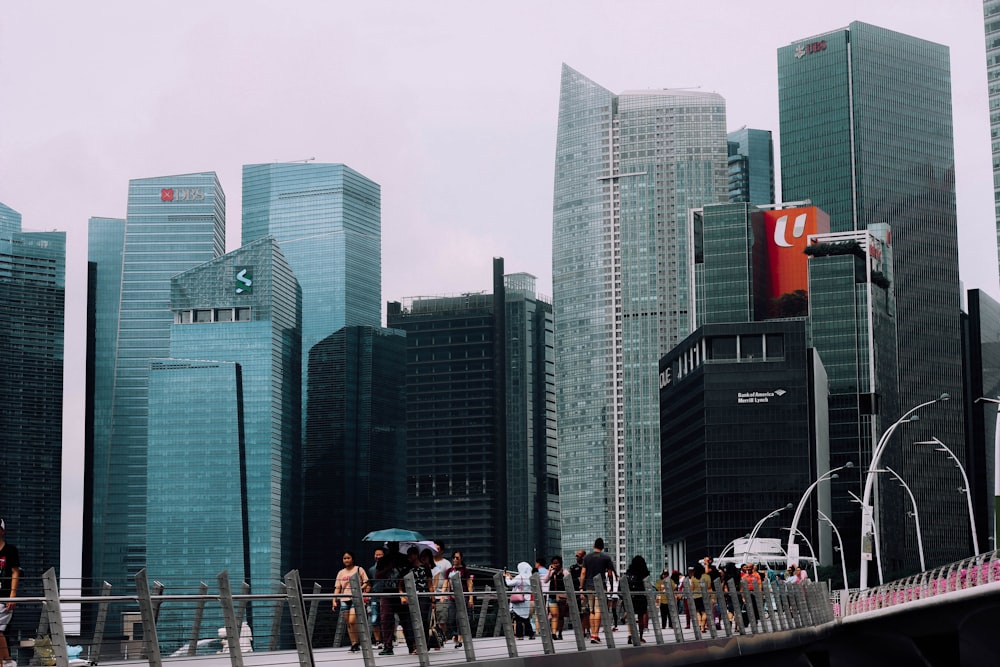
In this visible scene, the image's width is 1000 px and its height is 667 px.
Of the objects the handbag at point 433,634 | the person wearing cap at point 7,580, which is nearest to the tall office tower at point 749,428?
the handbag at point 433,634

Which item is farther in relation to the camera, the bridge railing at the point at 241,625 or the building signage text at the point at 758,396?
the building signage text at the point at 758,396

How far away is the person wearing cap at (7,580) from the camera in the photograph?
542 inches

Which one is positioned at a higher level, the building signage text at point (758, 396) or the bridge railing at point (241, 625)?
the building signage text at point (758, 396)

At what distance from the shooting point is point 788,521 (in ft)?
616

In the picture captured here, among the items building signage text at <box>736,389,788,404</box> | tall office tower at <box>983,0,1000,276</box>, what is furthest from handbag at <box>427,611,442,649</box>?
tall office tower at <box>983,0,1000,276</box>

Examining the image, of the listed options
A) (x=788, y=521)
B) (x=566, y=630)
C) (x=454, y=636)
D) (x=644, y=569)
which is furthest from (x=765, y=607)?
(x=788, y=521)

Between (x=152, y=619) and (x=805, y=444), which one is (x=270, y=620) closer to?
(x=152, y=619)

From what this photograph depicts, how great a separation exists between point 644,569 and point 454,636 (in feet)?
36.6

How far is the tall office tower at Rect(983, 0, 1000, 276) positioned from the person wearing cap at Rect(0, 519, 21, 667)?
186170 mm

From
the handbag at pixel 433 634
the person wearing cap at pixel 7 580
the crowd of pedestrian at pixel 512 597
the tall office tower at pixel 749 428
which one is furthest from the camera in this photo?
the tall office tower at pixel 749 428

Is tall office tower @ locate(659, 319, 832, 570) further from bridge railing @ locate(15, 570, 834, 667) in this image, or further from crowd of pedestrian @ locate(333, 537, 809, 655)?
bridge railing @ locate(15, 570, 834, 667)

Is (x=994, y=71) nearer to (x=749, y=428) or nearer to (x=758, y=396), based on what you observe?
(x=758, y=396)

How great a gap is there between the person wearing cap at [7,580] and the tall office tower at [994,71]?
186 meters

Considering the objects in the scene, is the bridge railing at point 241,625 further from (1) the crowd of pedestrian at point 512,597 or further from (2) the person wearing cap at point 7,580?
(2) the person wearing cap at point 7,580
